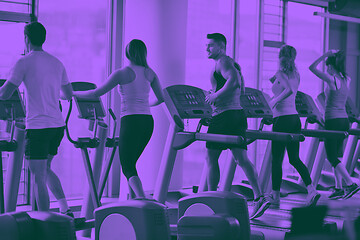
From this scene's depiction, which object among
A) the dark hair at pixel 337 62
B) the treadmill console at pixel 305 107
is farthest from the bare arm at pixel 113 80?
the dark hair at pixel 337 62

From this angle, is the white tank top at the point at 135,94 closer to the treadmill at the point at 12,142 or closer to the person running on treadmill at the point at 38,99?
the person running on treadmill at the point at 38,99

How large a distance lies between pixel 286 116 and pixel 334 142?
101 cm

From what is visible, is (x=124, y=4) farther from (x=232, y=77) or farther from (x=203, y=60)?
(x=232, y=77)

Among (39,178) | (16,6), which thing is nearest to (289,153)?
(39,178)

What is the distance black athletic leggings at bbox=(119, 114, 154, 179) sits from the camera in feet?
12.1

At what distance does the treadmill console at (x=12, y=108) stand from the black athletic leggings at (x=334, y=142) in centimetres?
336

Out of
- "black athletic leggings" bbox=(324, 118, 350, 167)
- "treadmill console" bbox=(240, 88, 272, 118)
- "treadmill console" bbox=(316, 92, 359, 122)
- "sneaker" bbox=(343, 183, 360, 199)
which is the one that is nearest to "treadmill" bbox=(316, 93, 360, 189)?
"treadmill console" bbox=(316, 92, 359, 122)

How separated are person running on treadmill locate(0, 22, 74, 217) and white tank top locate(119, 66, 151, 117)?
474mm

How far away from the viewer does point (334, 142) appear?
586cm

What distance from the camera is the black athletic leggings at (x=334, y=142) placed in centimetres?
584

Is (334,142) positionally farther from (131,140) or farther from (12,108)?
(12,108)

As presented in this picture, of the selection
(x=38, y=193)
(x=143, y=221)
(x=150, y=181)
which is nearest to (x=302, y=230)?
(x=143, y=221)

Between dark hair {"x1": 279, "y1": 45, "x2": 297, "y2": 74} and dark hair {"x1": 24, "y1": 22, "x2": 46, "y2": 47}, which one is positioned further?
dark hair {"x1": 279, "y1": 45, "x2": 297, "y2": 74}

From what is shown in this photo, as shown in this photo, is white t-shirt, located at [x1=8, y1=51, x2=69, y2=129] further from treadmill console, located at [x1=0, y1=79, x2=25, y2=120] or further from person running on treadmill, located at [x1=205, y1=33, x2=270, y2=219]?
person running on treadmill, located at [x1=205, y1=33, x2=270, y2=219]
